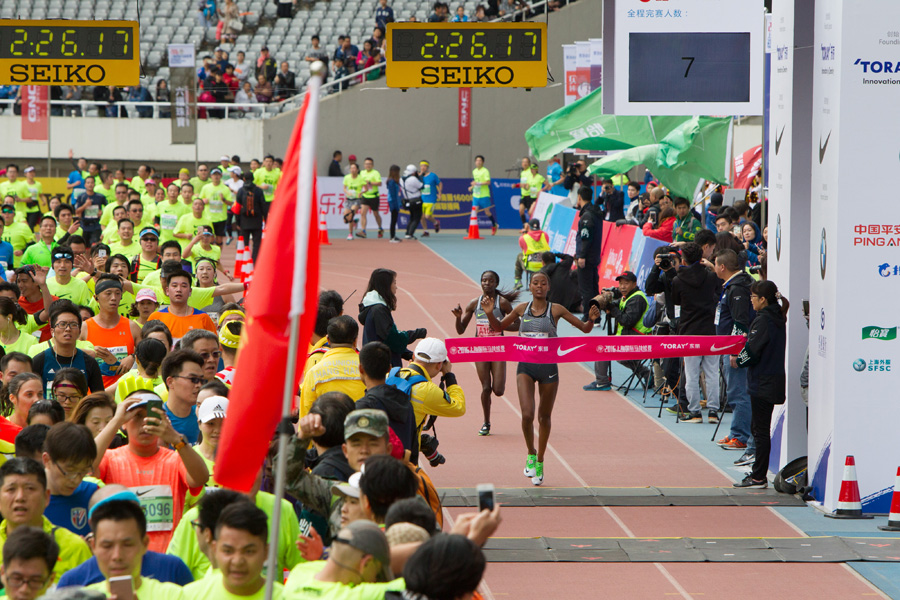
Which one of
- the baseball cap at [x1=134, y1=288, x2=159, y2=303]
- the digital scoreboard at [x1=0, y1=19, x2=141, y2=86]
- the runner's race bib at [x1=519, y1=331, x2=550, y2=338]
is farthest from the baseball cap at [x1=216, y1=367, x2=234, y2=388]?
the digital scoreboard at [x1=0, y1=19, x2=141, y2=86]

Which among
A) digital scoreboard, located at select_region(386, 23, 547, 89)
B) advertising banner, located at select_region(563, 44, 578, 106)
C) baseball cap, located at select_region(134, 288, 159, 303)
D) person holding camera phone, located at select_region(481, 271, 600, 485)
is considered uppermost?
advertising banner, located at select_region(563, 44, 578, 106)

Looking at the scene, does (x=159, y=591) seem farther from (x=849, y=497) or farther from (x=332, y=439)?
(x=849, y=497)

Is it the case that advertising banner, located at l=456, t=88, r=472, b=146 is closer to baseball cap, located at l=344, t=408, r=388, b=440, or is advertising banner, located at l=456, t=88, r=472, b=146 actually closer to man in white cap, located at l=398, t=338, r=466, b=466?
man in white cap, located at l=398, t=338, r=466, b=466

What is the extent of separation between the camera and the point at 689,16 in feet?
46.0

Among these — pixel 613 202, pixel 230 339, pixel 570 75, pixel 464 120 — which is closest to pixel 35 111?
pixel 464 120

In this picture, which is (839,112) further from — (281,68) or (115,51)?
(281,68)

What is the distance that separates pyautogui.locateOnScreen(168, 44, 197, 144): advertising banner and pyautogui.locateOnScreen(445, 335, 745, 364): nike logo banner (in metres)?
22.7

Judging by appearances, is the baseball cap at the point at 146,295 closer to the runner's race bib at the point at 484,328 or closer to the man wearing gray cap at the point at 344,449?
the runner's race bib at the point at 484,328

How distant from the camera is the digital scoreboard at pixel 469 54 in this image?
58.0 ft

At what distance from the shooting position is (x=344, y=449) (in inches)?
240

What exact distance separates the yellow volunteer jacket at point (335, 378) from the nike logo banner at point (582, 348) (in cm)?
270

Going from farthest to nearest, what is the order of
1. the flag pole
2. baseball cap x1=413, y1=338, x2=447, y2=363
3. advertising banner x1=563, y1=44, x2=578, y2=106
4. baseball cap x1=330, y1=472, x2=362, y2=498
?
advertising banner x1=563, y1=44, x2=578, y2=106
baseball cap x1=413, y1=338, x2=447, y2=363
baseball cap x1=330, y1=472, x2=362, y2=498
the flag pole

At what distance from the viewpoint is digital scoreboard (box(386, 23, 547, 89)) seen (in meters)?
17.7

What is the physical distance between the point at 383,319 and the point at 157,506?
435 centimetres
